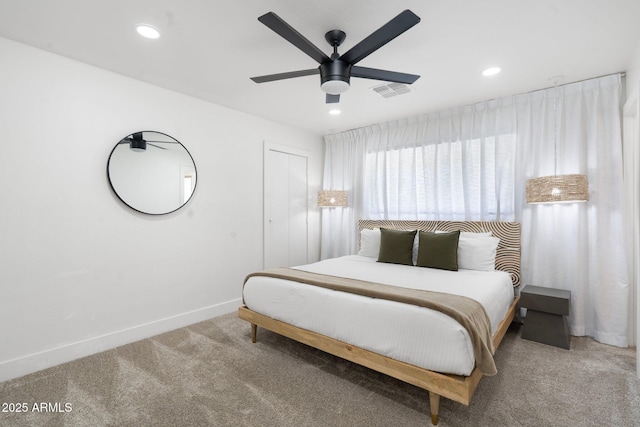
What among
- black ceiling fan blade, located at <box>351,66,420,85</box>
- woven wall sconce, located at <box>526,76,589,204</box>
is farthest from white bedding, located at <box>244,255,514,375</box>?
black ceiling fan blade, located at <box>351,66,420,85</box>

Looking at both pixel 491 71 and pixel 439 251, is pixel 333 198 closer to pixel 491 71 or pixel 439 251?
pixel 439 251

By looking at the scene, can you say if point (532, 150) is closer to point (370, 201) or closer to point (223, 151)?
point (370, 201)

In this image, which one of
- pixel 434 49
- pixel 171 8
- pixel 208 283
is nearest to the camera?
pixel 171 8

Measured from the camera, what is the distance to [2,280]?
2.24 m

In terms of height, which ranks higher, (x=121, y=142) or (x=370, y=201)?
(x=121, y=142)

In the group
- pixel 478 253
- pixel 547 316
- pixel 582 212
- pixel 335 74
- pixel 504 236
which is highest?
pixel 335 74

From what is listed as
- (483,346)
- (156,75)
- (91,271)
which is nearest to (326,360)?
(483,346)

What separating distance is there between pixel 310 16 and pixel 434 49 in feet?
3.64

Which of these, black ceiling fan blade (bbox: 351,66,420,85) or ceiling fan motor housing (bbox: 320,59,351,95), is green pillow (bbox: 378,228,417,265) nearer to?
black ceiling fan blade (bbox: 351,66,420,85)

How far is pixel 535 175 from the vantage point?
326cm

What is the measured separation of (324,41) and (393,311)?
2.11m

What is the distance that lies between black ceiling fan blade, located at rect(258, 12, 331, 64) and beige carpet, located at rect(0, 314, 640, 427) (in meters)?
2.33

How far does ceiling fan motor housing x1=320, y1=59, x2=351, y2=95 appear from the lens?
6.72 ft

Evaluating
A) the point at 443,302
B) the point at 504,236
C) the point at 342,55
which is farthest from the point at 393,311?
the point at 504,236
